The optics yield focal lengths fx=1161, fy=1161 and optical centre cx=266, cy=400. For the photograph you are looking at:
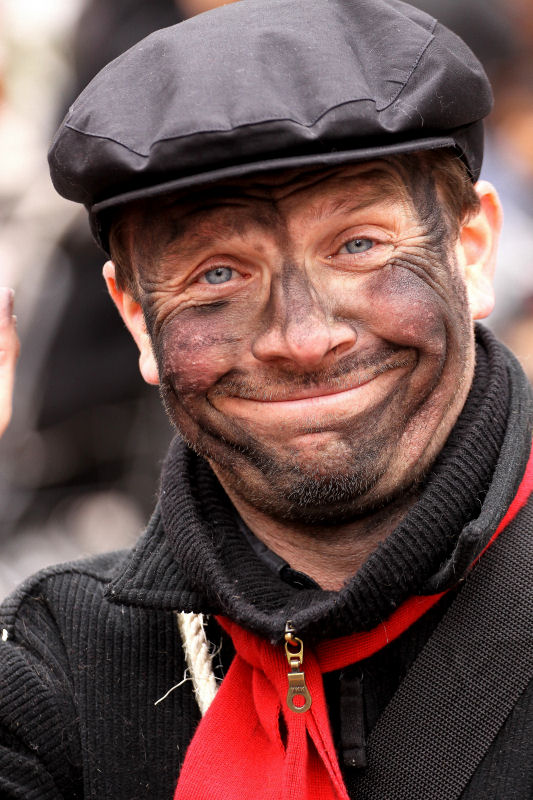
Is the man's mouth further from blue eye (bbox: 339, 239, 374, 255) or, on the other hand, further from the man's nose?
blue eye (bbox: 339, 239, 374, 255)

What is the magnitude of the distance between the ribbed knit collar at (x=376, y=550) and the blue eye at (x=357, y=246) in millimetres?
386

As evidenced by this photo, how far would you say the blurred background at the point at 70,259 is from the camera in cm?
462

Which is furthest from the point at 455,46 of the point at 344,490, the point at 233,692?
the point at 233,692

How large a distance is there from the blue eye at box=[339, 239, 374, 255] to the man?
2 cm

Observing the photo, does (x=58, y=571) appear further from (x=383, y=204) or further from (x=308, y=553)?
(x=383, y=204)

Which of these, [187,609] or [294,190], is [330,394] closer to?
[294,190]

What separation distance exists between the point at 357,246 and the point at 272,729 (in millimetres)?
925

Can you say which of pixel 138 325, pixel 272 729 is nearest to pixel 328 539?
pixel 272 729

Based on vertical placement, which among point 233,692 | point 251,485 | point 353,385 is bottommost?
point 233,692

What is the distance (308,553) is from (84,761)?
63 cm

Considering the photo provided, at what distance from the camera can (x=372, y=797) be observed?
210 cm

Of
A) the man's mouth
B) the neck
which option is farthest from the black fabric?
the man's mouth

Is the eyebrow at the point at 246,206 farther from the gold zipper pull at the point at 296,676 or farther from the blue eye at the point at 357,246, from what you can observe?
the gold zipper pull at the point at 296,676

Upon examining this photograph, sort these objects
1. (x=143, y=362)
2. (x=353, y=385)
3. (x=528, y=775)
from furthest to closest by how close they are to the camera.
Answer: (x=143, y=362)
(x=353, y=385)
(x=528, y=775)
